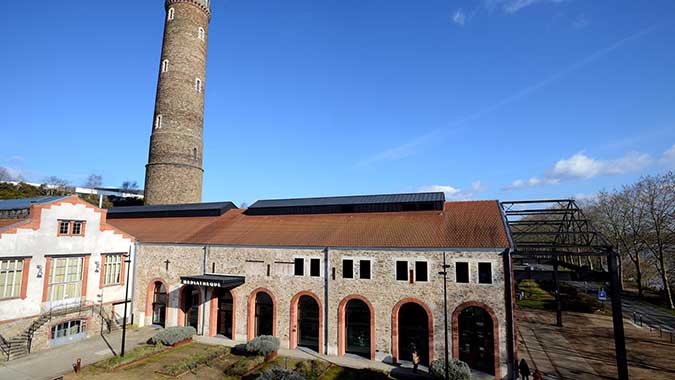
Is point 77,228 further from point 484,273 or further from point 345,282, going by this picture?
point 484,273

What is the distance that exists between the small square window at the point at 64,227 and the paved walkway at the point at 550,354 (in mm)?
30543

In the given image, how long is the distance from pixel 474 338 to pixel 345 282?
25.6 feet

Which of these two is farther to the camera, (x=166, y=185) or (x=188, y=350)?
(x=166, y=185)

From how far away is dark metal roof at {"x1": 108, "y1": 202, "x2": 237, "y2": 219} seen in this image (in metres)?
32.3

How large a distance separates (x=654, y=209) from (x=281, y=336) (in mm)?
43491

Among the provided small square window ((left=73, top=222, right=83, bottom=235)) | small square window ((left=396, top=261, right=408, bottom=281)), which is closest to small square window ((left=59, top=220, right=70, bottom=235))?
small square window ((left=73, top=222, right=83, bottom=235))

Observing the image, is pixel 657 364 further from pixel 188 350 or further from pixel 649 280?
pixel 649 280

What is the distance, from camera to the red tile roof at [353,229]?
68.8 ft

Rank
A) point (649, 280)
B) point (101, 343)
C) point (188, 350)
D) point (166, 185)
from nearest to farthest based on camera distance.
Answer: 1. point (188, 350)
2. point (101, 343)
3. point (166, 185)
4. point (649, 280)

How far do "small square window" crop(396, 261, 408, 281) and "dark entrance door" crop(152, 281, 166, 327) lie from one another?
61.2 feet

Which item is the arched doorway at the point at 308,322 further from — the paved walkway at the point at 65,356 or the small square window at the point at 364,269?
the paved walkway at the point at 65,356

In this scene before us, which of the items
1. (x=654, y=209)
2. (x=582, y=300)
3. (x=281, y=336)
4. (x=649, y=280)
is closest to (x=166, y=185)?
(x=281, y=336)

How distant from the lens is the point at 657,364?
2084cm


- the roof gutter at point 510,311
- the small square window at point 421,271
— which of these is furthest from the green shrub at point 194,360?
the roof gutter at point 510,311
